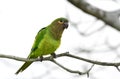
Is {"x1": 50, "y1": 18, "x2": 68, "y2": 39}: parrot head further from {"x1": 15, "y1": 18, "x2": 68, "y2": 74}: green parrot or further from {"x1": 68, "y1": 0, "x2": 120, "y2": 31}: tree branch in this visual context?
{"x1": 68, "y1": 0, "x2": 120, "y2": 31}: tree branch

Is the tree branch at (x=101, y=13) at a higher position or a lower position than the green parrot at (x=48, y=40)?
higher

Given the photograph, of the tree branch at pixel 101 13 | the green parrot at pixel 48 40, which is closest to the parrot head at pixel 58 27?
the green parrot at pixel 48 40

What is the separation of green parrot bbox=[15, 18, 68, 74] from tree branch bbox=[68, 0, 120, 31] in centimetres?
152

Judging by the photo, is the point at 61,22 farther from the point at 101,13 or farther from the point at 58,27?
the point at 101,13

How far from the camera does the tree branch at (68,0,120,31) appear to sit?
257 cm

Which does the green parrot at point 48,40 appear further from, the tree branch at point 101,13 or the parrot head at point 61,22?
the tree branch at point 101,13

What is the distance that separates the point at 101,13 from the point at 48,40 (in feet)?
6.37

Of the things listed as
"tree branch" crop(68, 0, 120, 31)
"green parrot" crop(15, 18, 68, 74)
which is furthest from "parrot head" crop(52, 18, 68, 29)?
"tree branch" crop(68, 0, 120, 31)

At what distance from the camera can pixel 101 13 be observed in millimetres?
2684

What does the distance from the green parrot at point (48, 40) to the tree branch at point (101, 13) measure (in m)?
1.52

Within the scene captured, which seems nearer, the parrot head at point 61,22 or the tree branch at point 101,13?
the tree branch at point 101,13

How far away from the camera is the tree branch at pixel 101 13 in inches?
101

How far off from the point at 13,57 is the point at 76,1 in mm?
887

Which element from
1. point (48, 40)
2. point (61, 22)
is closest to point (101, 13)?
point (61, 22)
